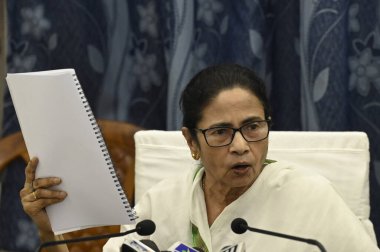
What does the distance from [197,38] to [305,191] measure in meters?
0.89

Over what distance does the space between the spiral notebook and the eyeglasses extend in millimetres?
271

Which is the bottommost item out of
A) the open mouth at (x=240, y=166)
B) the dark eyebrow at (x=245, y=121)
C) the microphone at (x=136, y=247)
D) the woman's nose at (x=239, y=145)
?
the microphone at (x=136, y=247)

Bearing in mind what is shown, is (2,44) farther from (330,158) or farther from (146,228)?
(146,228)

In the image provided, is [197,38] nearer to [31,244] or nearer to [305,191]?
[305,191]

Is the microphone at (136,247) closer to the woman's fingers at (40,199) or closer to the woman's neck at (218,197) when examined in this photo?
the woman's fingers at (40,199)

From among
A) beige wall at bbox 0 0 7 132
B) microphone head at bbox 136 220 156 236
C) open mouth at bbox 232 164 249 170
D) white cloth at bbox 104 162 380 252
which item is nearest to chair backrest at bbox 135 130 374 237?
white cloth at bbox 104 162 380 252

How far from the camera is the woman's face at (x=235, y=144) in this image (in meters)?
1.53

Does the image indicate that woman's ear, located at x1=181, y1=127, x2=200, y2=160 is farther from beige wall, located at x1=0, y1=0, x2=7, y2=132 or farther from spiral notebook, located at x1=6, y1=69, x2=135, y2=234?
beige wall, located at x1=0, y1=0, x2=7, y2=132

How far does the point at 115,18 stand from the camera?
8.16 ft

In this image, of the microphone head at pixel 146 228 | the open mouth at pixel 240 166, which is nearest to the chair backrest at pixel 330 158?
the open mouth at pixel 240 166

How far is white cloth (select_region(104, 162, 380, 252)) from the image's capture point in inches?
58.7

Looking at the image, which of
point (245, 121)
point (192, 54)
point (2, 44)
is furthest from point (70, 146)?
point (2, 44)

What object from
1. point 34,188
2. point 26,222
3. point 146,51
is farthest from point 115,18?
point 34,188

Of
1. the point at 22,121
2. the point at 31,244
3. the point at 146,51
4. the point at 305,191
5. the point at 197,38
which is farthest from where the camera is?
the point at 31,244
